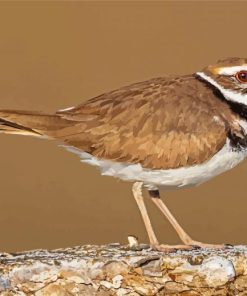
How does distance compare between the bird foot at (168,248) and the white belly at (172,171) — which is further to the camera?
the white belly at (172,171)

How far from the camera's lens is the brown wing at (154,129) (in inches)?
246

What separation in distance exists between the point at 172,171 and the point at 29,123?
0.82 meters

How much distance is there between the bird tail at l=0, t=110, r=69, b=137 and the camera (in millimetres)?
6324

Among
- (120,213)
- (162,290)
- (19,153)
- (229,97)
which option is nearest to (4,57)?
(19,153)

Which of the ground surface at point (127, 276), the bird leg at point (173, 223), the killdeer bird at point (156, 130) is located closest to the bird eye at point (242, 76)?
the killdeer bird at point (156, 130)

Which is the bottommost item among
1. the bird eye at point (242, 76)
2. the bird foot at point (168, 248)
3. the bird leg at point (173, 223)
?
the bird foot at point (168, 248)

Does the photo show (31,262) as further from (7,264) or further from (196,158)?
(196,158)

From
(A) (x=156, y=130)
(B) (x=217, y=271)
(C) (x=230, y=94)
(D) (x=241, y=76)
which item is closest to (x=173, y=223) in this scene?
(A) (x=156, y=130)

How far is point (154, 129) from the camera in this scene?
6281 mm

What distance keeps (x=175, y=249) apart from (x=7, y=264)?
94 centimetres

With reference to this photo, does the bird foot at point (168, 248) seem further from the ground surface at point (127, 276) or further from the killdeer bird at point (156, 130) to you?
the ground surface at point (127, 276)

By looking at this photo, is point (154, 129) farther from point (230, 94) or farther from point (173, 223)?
point (173, 223)

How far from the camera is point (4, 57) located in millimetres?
13375

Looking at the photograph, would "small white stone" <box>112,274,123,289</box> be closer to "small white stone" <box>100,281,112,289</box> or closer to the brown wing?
"small white stone" <box>100,281,112,289</box>
